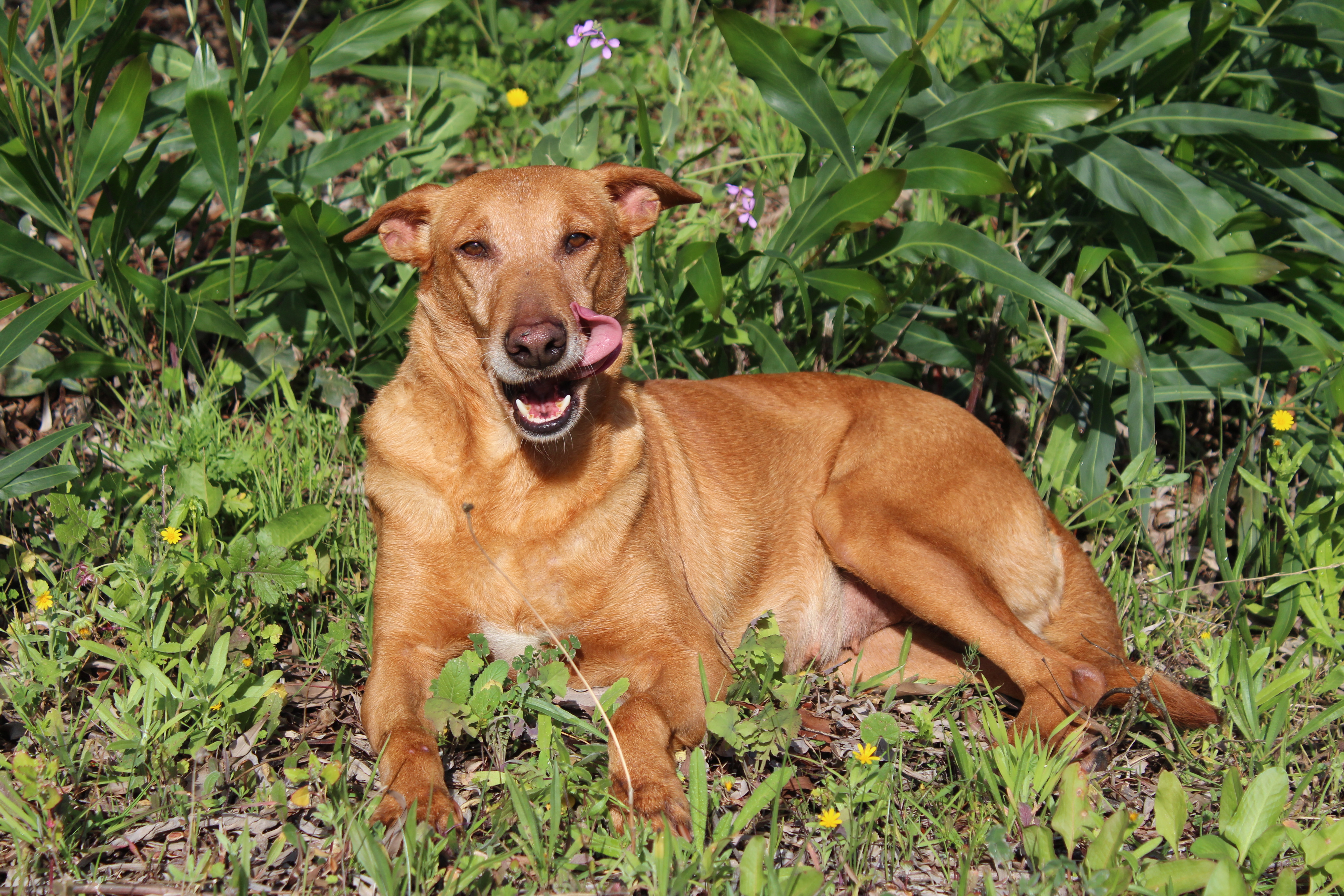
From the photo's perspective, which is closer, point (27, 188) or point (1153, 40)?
point (27, 188)

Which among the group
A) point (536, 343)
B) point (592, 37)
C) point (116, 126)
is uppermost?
point (592, 37)

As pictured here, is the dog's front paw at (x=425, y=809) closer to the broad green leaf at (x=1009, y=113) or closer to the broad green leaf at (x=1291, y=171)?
the broad green leaf at (x=1009, y=113)

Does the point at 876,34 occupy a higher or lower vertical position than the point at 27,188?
higher

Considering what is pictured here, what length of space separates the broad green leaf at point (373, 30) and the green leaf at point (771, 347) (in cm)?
200

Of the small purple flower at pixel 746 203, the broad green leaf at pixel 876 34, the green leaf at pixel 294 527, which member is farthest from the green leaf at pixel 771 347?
the green leaf at pixel 294 527

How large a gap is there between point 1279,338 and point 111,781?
4.97 m

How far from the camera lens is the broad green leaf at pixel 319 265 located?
408 centimetres

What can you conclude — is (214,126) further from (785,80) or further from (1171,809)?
(1171,809)

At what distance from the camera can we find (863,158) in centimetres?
460

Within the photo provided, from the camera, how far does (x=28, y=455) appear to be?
3.35 meters

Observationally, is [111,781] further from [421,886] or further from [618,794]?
[618,794]

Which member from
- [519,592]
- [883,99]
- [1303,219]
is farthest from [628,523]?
[1303,219]

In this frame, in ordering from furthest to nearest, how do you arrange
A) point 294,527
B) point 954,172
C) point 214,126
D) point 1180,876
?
point 954,172
point 214,126
point 294,527
point 1180,876

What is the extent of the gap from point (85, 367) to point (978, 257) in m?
3.63
